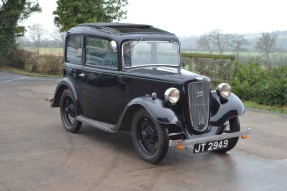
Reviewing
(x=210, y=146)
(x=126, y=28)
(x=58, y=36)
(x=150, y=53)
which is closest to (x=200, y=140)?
(x=210, y=146)

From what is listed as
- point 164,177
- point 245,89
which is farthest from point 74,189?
point 245,89

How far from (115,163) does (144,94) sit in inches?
45.0

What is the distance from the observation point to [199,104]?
617 centimetres

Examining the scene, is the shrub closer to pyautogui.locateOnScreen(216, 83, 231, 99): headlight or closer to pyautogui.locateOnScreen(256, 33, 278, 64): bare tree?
pyautogui.locateOnScreen(256, 33, 278, 64): bare tree

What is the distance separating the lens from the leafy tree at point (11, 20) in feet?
70.0

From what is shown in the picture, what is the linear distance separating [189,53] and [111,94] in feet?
24.3

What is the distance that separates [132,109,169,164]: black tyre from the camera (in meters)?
5.75

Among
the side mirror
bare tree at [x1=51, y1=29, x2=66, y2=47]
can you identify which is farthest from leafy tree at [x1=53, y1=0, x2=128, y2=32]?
the side mirror

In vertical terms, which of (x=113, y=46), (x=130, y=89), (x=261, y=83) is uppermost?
(x=113, y=46)

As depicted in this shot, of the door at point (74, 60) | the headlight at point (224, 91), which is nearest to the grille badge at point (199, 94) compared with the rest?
the headlight at point (224, 91)

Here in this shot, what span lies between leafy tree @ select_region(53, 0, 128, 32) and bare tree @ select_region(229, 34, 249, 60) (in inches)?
295

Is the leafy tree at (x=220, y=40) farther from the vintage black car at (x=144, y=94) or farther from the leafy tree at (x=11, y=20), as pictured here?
the leafy tree at (x=11, y=20)

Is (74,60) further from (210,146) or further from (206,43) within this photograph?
(206,43)

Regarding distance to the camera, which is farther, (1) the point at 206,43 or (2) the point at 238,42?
(1) the point at 206,43
